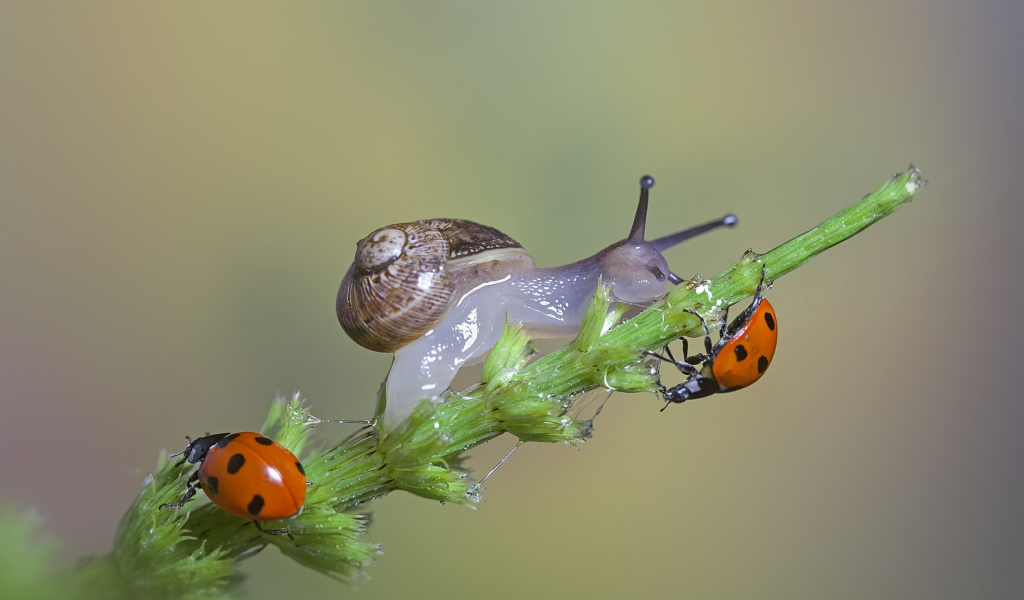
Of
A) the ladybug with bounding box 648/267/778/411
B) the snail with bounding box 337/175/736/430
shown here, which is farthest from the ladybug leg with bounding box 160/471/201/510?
the ladybug with bounding box 648/267/778/411

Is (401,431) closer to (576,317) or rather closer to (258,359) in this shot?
(576,317)

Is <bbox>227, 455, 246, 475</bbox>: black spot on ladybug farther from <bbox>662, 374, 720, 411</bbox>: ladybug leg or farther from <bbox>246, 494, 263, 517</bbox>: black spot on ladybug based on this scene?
<bbox>662, 374, 720, 411</bbox>: ladybug leg

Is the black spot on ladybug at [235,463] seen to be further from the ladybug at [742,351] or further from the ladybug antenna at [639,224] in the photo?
the ladybug antenna at [639,224]

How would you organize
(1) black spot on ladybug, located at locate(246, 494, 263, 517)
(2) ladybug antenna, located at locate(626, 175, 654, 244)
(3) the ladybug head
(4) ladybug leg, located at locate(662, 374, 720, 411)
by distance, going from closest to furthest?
(1) black spot on ladybug, located at locate(246, 494, 263, 517)
(3) the ladybug head
(4) ladybug leg, located at locate(662, 374, 720, 411)
(2) ladybug antenna, located at locate(626, 175, 654, 244)

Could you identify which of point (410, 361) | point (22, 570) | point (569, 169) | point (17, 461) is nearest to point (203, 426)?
point (17, 461)

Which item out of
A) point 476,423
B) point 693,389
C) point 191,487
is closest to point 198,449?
point 191,487

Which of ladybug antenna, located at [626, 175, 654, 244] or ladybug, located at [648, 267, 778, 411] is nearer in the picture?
ladybug, located at [648, 267, 778, 411]
